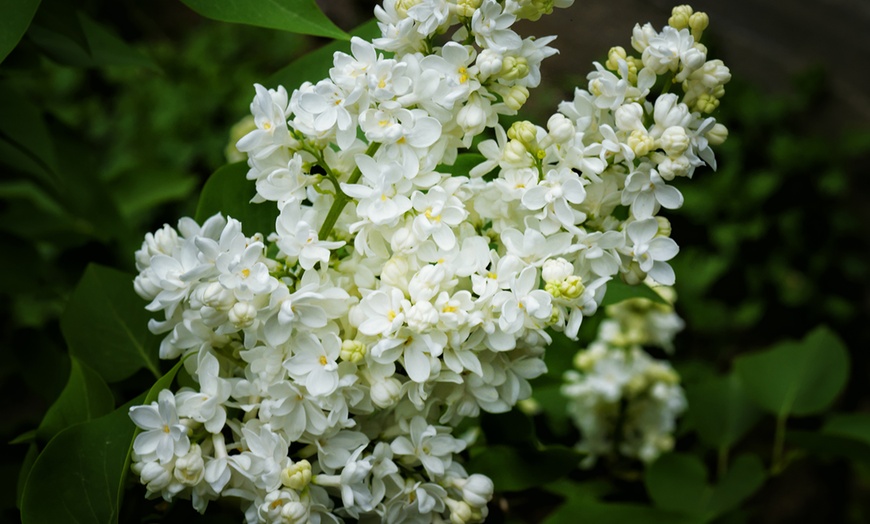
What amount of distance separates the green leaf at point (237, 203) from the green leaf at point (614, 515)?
411 millimetres

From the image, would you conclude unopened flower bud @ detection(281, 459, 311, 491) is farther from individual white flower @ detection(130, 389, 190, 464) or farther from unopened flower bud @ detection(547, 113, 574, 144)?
unopened flower bud @ detection(547, 113, 574, 144)

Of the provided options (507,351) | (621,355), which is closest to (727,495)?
(621,355)

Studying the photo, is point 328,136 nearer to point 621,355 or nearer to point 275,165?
point 275,165

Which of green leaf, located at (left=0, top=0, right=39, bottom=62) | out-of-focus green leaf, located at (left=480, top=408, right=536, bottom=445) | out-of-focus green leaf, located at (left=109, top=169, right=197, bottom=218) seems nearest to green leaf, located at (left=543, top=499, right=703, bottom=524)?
out-of-focus green leaf, located at (left=480, top=408, right=536, bottom=445)

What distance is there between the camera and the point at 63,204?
101 cm

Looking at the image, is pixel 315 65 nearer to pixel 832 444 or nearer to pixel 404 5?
pixel 404 5

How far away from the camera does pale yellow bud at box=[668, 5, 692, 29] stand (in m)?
0.58

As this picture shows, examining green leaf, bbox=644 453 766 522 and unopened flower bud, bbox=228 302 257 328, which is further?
green leaf, bbox=644 453 766 522

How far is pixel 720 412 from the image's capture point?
1.12m

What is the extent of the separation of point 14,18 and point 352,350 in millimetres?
352

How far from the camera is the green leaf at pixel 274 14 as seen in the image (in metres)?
0.62

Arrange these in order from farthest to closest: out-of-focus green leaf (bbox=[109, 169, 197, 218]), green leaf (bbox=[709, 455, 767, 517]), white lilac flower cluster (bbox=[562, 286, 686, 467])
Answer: out-of-focus green leaf (bbox=[109, 169, 197, 218])
white lilac flower cluster (bbox=[562, 286, 686, 467])
green leaf (bbox=[709, 455, 767, 517])

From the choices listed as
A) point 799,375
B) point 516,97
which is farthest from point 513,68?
point 799,375

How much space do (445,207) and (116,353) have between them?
37 centimetres
